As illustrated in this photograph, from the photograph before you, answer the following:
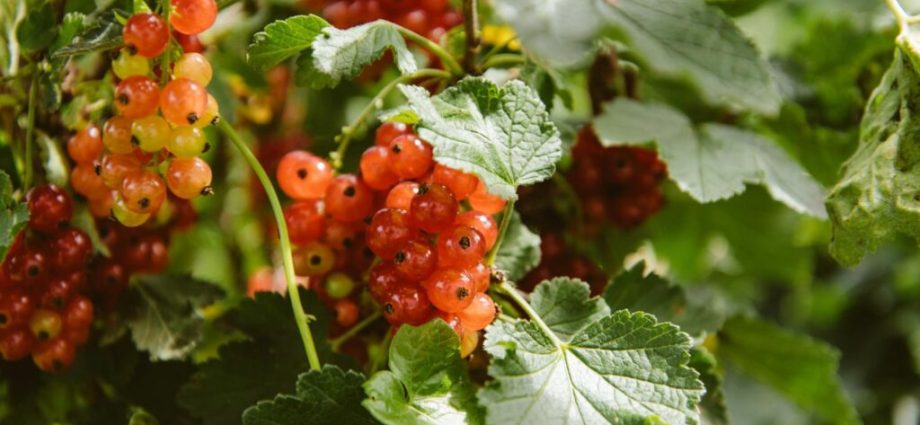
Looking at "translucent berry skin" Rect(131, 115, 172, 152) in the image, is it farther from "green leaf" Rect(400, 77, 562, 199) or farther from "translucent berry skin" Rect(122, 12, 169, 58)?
"green leaf" Rect(400, 77, 562, 199)

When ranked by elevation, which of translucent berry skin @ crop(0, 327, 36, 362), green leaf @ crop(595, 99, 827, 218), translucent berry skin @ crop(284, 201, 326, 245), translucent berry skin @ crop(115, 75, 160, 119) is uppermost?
translucent berry skin @ crop(115, 75, 160, 119)

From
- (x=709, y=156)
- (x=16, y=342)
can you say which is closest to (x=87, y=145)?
(x=16, y=342)

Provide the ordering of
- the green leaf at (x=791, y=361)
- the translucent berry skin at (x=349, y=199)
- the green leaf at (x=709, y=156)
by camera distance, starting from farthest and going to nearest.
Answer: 1. the green leaf at (x=791, y=361)
2. the green leaf at (x=709, y=156)
3. the translucent berry skin at (x=349, y=199)

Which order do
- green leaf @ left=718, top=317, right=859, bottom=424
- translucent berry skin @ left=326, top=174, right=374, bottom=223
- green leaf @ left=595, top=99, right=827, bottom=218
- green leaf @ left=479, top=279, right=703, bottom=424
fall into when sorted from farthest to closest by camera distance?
green leaf @ left=718, top=317, right=859, bottom=424 < green leaf @ left=595, top=99, right=827, bottom=218 < translucent berry skin @ left=326, top=174, right=374, bottom=223 < green leaf @ left=479, top=279, right=703, bottom=424

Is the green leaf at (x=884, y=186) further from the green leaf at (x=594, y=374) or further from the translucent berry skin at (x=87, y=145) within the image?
the translucent berry skin at (x=87, y=145)

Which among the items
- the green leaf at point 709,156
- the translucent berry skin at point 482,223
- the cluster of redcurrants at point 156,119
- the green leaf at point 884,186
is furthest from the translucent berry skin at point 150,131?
the green leaf at point 884,186

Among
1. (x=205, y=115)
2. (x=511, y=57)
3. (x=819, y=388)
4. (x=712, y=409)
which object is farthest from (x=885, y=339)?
(x=205, y=115)

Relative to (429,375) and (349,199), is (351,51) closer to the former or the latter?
(349,199)

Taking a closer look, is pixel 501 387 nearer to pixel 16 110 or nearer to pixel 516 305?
pixel 516 305

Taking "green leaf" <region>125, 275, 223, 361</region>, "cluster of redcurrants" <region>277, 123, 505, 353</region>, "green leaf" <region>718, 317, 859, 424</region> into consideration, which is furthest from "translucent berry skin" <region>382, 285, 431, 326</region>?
"green leaf" <region>718, 317, 859, 424</region>
